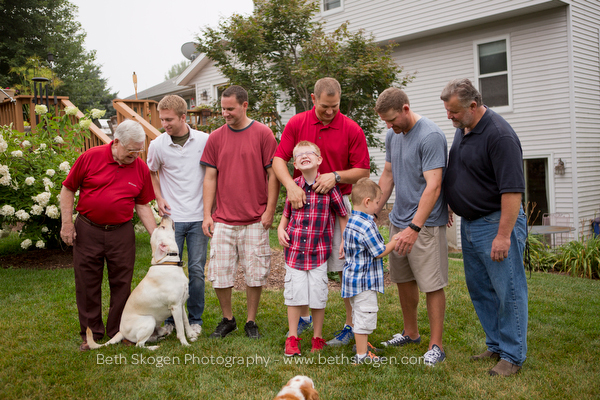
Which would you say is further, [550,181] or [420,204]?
[550,181]

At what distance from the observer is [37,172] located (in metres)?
6.55

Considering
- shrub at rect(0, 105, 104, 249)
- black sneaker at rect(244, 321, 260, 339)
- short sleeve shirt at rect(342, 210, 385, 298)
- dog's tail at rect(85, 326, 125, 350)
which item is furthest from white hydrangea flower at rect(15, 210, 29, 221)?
short sleeve shirt at rect(342, 210, 385, 298)

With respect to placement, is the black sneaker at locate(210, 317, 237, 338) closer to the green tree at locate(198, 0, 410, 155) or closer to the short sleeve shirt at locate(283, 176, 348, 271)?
the short sleeve shirt at locate(283, 176, 348, 271)

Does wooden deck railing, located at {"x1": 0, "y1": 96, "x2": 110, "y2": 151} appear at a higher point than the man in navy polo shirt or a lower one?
higher

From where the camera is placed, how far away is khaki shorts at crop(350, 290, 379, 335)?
10.8 ft

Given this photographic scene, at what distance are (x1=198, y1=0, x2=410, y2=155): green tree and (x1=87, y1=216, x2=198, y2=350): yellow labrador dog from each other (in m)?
6.53

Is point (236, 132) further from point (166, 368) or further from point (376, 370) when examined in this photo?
point (376, 370)

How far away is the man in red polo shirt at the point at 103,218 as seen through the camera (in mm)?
3613

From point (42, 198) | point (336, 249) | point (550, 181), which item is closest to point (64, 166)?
point (42, 198)

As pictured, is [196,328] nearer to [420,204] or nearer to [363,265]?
[363,265]

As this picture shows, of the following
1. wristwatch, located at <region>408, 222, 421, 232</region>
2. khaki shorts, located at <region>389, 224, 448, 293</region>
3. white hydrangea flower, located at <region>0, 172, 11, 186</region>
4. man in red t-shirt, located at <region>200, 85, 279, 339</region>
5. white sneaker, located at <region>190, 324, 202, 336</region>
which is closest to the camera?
wristwatch, located at <region>408, 222, 421, 232</region>

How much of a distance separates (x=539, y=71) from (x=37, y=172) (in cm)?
1070

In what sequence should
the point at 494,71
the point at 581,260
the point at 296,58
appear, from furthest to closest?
→ the point at 494,71
the point at 296,58
the point at 581,260

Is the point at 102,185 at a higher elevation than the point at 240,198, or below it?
higher
